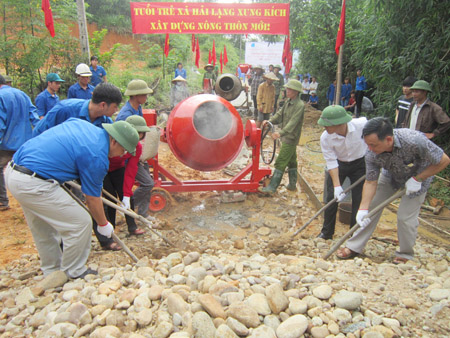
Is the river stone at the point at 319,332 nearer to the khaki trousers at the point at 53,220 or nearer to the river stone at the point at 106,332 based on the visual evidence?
the river stone at the point at 106,332

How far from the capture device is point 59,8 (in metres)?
8.39

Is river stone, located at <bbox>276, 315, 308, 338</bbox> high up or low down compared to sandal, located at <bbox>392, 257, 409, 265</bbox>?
up

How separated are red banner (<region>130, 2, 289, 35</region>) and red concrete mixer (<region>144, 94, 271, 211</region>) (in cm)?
586

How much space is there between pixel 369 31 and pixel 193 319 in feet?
24.0

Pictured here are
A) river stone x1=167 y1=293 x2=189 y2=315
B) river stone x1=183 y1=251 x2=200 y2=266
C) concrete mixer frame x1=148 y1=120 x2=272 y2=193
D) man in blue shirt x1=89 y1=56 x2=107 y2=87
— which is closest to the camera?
river stone x1=167 y1=293 x2=189 y2=315

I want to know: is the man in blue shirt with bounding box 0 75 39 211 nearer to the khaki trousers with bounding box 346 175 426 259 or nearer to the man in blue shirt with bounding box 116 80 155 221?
the man in blue shirt with bounding box 116 80 155 221

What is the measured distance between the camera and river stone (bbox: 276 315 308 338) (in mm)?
1772

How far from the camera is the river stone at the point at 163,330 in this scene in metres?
1.79

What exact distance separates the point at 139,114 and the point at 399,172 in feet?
8.90

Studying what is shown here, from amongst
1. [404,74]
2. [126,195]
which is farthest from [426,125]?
[126,195]

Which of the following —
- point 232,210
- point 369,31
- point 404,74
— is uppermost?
point 369,31

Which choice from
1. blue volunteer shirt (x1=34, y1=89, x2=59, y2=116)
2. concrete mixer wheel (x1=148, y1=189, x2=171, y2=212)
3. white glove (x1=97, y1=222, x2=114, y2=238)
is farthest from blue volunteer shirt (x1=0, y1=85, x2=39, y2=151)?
white glove (x1=97, y1=222, x2=114, y2=238)

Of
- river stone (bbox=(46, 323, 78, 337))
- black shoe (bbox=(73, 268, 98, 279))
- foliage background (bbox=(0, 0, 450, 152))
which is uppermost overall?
foliage background (bbox=(0, 0, 450, 152))

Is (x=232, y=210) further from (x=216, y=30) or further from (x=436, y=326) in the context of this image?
(x=216, y=30)
